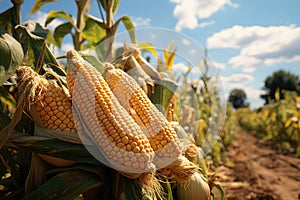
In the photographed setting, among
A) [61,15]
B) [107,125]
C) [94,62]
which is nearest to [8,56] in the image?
[94,62]

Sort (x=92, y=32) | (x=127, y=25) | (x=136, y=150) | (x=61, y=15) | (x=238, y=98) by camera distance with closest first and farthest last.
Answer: (x=136, y=150) → (x=127, y=25) → (x=61, y=15) → (x=92, y=32) → (x=238, y=98)

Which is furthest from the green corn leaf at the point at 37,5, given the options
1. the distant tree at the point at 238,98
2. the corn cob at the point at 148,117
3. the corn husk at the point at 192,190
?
the distant tree at the point at 238,98

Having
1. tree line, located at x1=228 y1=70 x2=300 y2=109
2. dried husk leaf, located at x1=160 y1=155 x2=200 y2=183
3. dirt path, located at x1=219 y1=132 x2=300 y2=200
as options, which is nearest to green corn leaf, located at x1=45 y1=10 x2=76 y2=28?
dried husk leaf, located at x1=160 y1=155 x2=200 y2=183

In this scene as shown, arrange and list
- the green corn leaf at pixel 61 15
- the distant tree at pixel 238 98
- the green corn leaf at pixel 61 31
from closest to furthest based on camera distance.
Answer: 1. the green corn leaf at pixel 61 15
2. the green corn leaf at pixel 61 31
3. the distant tree at pixel 238 98

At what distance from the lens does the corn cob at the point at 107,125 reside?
806 millimetres

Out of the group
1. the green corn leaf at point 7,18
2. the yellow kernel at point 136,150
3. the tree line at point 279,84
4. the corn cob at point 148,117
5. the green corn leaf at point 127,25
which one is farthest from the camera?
the tree line at point 279,84

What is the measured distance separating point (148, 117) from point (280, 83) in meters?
52.6

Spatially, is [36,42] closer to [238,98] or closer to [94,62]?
[94,62]

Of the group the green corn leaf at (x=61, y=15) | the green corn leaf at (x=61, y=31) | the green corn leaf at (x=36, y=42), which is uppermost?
the green corn leaf at (x=61, y=15)

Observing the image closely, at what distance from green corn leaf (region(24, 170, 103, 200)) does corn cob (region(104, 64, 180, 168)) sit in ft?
0.79

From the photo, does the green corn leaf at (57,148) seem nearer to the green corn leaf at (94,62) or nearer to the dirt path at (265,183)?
the green corn leaf at (94,62)

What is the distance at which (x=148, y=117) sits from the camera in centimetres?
94

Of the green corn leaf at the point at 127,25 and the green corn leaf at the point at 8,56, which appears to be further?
the green corn leaf at the point at 127,25

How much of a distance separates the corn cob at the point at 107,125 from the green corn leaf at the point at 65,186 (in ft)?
0.40
